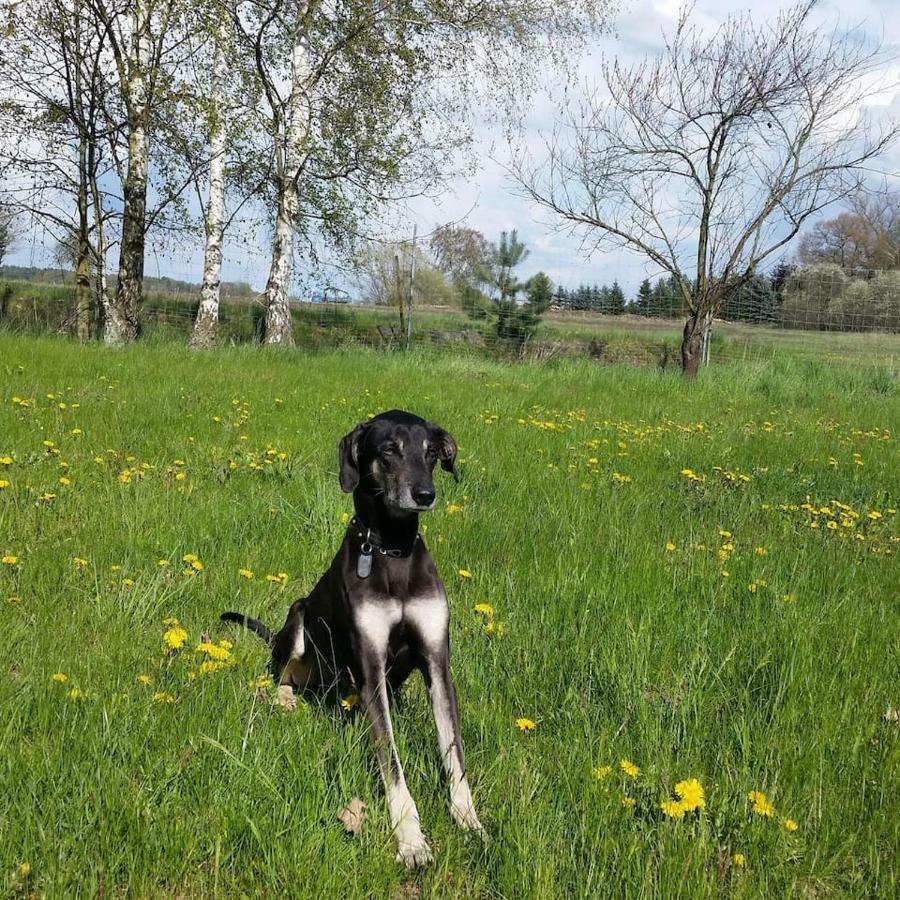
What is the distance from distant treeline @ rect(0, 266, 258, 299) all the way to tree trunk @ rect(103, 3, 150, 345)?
6.28 metres

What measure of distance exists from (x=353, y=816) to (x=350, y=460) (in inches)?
44.4

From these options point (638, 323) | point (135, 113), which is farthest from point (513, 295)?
point (135, 113)

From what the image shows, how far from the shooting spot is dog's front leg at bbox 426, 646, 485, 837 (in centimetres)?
197

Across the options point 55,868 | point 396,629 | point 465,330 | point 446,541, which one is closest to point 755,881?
point 396,629

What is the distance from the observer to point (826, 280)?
1872cm

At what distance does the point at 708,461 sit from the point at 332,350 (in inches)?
362

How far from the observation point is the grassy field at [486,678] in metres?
1.76

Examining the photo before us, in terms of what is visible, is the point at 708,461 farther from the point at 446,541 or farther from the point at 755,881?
the point at 755,881

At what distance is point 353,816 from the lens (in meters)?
1.90

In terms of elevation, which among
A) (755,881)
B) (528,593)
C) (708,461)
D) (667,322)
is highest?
(667,322)

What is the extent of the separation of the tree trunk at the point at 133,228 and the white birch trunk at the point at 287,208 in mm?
2345

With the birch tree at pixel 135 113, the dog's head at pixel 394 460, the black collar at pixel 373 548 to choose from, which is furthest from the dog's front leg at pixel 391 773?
the birch tree at pixel 135 113

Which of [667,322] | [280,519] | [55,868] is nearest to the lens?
[55,868]

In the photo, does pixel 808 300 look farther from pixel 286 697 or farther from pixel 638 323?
pixel 286 697
